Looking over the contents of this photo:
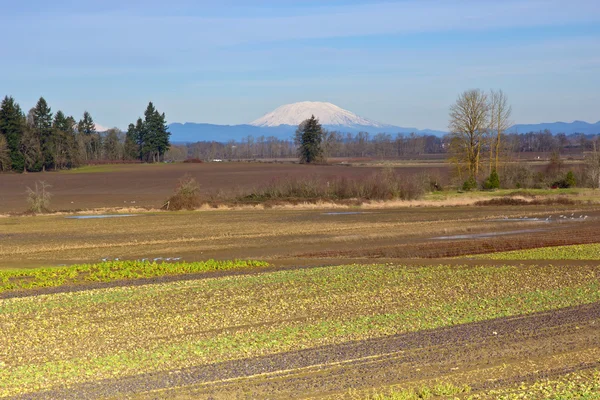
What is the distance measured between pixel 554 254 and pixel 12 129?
99.5 metres

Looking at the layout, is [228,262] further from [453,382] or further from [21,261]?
[453,382]

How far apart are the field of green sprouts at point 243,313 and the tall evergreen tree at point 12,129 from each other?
314ft

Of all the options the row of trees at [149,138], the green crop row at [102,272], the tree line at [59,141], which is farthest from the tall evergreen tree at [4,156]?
the green crop row at [102,272]

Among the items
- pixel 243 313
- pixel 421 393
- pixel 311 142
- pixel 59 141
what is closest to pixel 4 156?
pixel 59 141

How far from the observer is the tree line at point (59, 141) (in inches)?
4380

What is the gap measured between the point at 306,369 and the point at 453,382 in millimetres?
2706

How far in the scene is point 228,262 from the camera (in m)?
29.4

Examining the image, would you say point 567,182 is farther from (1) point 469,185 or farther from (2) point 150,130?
(2) point 150,130

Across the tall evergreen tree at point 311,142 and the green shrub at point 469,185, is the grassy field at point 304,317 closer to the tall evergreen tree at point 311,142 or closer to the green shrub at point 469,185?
the green shrub at point 469,185

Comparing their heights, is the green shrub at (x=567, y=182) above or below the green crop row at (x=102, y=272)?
above

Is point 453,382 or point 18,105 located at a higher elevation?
point 18,105

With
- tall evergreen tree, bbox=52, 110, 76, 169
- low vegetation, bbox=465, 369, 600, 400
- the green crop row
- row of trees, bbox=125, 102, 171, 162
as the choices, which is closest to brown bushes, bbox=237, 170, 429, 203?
the green crop row

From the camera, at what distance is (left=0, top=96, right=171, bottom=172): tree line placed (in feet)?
365

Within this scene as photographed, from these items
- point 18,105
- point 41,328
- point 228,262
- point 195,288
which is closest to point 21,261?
point 228,262
